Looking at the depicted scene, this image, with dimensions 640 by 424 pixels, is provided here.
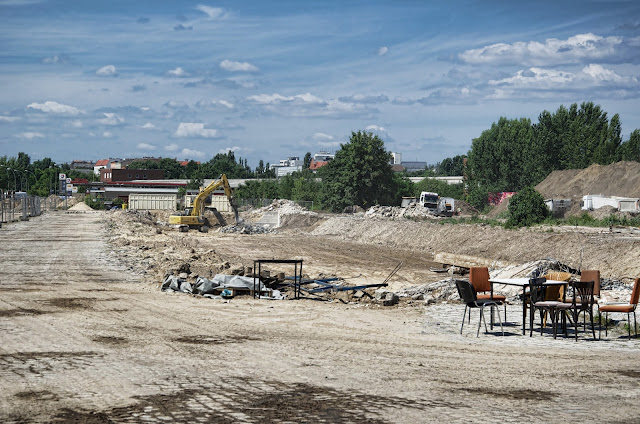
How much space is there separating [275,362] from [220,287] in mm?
8887

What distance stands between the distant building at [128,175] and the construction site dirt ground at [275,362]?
165m

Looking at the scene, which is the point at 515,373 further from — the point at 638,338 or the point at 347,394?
the point at 638,338

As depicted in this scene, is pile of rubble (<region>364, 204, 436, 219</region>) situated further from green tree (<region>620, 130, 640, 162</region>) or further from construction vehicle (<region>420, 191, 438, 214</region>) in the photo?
green tree (<region>620, 130, 640, 162</region>)

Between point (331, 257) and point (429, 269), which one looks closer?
point (429, 269)

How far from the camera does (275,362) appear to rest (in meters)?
10.6

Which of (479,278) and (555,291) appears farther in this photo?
(479,278)

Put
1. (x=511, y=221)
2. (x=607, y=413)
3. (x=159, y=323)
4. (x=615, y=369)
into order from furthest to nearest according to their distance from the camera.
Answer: (x=511, y=221) < (x=159, y=323) < (x=615, y=369) < (x=607, y=413)

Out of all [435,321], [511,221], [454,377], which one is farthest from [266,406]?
[511,221]

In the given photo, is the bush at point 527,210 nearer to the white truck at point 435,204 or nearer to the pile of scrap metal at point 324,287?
the white truck at point 435,204

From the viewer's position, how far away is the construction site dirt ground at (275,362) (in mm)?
7953

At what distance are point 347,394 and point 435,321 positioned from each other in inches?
278

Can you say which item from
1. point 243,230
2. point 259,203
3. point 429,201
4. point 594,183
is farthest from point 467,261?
point 259,203

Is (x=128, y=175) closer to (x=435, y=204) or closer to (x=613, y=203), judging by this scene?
(x=435, y=204)

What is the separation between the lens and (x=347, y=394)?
28.5 ft
